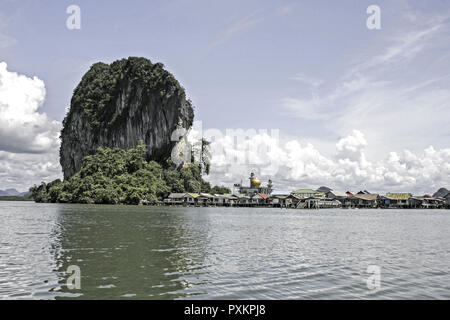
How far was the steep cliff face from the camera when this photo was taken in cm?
14538

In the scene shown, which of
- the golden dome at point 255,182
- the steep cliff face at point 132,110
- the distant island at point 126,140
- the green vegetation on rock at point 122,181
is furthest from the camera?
the golden dome at point 255,182

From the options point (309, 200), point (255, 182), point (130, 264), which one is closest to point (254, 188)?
point (255, 182)

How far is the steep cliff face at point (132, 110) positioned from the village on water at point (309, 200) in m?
27.5

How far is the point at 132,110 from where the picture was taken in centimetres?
14838

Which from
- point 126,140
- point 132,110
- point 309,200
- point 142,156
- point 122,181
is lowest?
point 309,200

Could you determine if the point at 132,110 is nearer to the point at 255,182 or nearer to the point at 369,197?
the point at 255,182

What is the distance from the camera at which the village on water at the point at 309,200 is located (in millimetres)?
128125

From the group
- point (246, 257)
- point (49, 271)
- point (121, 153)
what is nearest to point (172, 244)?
point (246, 257)

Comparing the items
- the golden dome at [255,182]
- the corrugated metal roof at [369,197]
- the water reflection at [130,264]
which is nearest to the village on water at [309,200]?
the corrugated metal roof at [369,197]

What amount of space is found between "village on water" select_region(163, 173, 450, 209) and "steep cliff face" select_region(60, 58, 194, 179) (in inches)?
1083

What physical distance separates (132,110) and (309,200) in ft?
256

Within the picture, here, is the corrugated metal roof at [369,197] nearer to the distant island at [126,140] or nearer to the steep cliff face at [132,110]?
the distant island at [126,140]

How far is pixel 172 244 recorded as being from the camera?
23641mm
